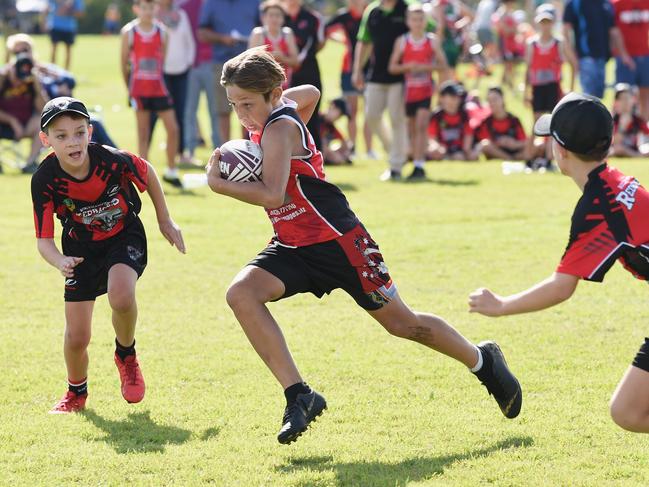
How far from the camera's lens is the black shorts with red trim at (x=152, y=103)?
13.2 m

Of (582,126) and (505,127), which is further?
(505,127)

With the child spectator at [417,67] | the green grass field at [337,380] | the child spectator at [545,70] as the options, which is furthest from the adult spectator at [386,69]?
the green grass field at [337,380]

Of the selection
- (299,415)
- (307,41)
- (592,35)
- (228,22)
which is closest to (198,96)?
(228,22)

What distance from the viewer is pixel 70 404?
5.85 metres

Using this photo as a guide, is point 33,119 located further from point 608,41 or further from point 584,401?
point 584,401

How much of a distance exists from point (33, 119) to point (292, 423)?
11.3 meters

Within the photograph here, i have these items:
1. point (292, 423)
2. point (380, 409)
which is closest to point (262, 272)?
point (292, 423)

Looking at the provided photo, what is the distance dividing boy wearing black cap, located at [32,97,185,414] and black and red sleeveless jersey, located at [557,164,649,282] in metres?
2.28

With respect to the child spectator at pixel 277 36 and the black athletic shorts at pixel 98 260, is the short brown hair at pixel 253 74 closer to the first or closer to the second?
the black athletic shorts at pixel 98 260

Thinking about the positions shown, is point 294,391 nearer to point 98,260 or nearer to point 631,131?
point 98,260

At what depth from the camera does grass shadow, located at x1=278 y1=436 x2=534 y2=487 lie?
15.3 feet

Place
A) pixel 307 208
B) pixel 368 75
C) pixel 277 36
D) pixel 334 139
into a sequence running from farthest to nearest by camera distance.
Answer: pixel 334 139, pixel 368 75, pixel 277 36, pixel 307 208

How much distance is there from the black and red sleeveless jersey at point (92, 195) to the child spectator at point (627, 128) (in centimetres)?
1114

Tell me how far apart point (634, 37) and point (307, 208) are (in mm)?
12159
